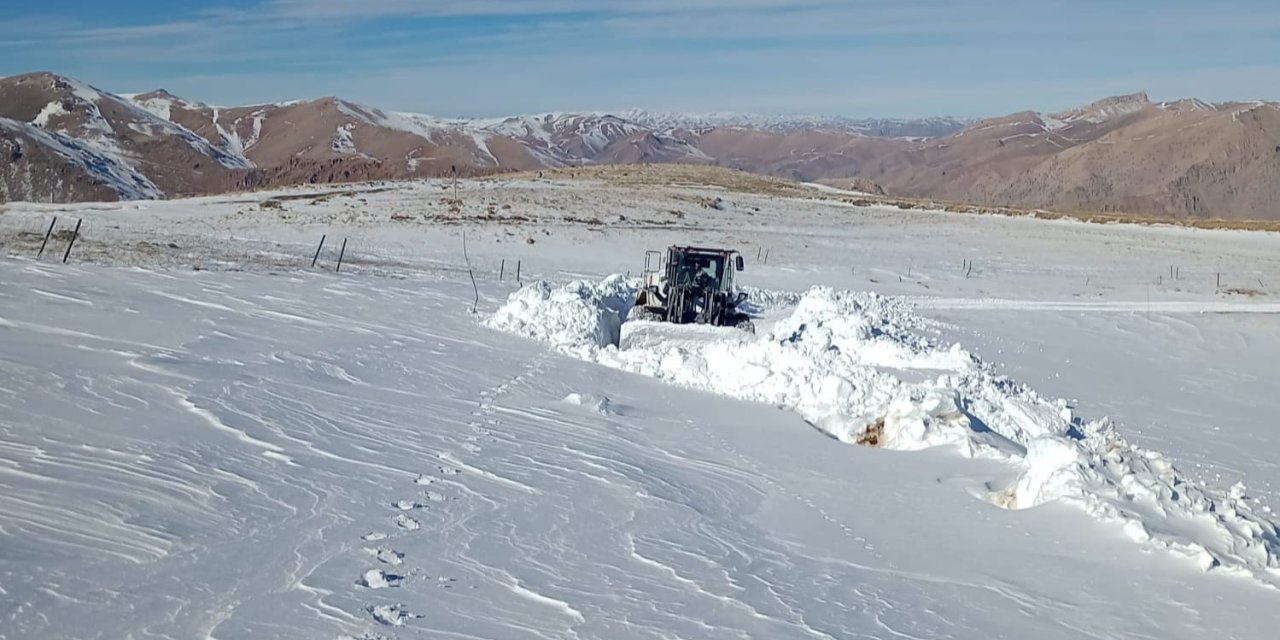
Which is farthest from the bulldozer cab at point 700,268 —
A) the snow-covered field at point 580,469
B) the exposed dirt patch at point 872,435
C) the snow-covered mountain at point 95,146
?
the snow-covered mountain at point 95,146

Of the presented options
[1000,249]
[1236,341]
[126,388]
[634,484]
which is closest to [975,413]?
[634,484]

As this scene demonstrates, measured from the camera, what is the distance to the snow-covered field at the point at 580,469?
6.57 meters

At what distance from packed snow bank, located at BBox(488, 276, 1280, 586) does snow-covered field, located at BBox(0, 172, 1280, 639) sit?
0.05 m

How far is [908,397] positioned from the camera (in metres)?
14.0

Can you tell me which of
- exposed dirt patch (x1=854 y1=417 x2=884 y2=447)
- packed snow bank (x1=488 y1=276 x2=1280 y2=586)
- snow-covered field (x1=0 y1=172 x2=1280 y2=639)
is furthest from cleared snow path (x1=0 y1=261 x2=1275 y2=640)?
exposed dirt patch (x1=854 y1=417 x2=884 y2=447)

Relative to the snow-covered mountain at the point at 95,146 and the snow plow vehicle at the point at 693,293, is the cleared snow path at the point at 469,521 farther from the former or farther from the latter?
the snow-covered mountain at the point at 95,146

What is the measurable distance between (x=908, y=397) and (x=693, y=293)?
26.8 ft

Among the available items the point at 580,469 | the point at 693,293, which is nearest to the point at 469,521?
the point at 580,469

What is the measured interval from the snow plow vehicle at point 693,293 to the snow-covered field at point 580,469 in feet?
4.16

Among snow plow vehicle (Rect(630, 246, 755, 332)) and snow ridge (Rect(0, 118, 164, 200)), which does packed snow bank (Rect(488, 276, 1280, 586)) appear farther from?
snow ridge (Rect(0, 118, 164, 200))

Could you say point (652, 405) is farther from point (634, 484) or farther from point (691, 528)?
point (691, 528)

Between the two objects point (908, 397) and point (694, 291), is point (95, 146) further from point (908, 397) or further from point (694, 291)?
point (908, 397)

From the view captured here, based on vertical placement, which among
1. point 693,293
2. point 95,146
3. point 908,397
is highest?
point 95,146

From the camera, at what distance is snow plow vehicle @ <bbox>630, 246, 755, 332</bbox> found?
21266mm
